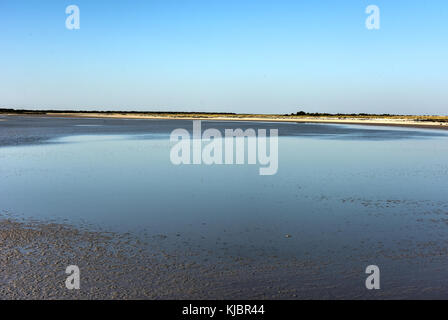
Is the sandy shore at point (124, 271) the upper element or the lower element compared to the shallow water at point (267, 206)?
lower

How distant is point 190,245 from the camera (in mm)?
6625

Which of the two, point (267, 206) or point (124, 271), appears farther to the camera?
point (267, 206)

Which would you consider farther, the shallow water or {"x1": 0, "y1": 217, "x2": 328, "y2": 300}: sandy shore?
the shallow water

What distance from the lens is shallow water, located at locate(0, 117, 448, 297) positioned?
6.40 metres

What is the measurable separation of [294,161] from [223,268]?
12560mm

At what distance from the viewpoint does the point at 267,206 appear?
9430mm

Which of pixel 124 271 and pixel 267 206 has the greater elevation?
pixel 267 206

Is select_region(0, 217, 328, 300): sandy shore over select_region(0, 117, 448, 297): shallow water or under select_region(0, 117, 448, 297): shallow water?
under

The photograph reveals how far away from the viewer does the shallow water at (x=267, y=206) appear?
21.0ft
